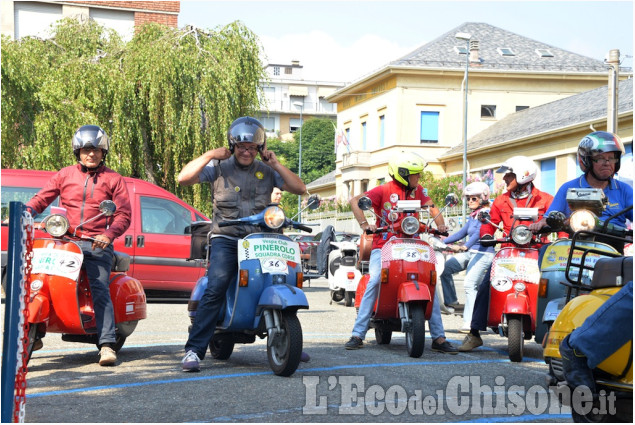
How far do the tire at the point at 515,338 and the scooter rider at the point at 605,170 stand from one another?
5.26 feet

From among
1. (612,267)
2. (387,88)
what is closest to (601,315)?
(612,267)

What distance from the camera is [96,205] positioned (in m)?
7.79

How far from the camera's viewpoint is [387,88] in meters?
55.3

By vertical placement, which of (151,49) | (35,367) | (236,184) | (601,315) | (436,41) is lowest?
(35,367)

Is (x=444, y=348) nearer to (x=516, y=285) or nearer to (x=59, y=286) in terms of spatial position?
(x=516, y=285)

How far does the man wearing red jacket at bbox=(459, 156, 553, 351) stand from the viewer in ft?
29.1

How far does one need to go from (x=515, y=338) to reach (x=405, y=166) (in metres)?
1.93

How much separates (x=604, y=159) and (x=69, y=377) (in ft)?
14.0

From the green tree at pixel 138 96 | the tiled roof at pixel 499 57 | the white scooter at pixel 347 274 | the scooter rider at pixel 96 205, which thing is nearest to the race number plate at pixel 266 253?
the scooter rider at pixel 96 205

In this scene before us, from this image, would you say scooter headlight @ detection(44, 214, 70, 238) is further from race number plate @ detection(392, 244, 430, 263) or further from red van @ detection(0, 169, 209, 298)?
red van @ detection(0, 169, 209, 298)

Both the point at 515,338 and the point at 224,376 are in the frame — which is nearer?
the point at 224,376

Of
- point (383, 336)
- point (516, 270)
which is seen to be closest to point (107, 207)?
point (383, 336)

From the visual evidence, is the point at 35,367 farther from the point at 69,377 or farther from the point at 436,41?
the point at 436,41

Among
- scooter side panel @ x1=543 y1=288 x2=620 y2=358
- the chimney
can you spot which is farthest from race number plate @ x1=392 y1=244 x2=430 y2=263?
the chimney
